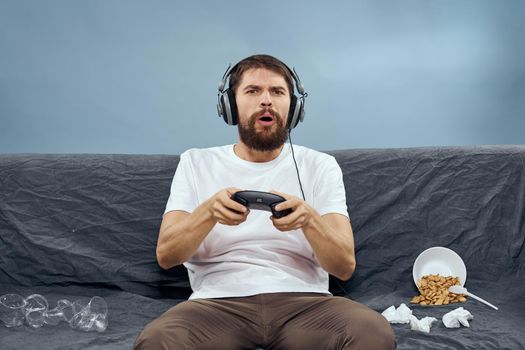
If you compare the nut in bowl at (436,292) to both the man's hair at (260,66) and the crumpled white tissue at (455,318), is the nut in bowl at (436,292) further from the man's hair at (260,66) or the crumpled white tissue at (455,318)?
the man's hair at (260,66)

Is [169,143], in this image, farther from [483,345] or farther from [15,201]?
[483,345]

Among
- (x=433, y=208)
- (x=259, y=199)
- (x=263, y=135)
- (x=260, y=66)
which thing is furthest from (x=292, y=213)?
(x=433, y=208)

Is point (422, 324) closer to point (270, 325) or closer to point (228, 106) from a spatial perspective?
point (270, 325)

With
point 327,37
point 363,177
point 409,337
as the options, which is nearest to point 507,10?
point 327,37

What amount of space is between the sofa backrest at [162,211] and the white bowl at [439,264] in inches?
1.5

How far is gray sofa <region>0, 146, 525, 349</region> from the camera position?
93.4 inches

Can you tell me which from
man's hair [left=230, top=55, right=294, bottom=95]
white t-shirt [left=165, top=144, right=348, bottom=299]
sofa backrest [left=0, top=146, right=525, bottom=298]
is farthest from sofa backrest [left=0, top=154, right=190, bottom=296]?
man's hair [left=230, top=55, right=294, bottom=95]

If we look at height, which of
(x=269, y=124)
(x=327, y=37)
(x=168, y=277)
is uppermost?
(x=327, y=37)

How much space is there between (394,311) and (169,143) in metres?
1.22

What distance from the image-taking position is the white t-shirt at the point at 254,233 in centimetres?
187

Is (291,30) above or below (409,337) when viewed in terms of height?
above

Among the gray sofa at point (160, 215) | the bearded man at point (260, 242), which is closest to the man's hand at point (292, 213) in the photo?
the bearded man at point (260, 242)

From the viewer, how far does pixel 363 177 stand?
2465 millimetres

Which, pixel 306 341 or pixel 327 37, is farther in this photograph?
pixel 327 37
